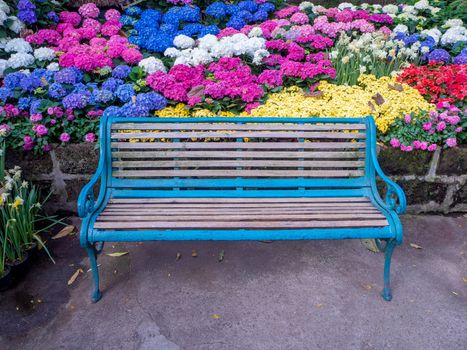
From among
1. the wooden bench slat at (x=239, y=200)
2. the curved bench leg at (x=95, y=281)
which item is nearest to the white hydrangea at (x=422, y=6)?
the wooden bench slat at (x=239, y=200)

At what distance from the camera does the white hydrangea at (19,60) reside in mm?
3551

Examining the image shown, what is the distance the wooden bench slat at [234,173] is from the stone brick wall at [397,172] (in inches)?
23.0

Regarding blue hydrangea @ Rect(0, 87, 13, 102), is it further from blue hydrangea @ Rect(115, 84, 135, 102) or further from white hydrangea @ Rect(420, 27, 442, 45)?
white hydrangea @ Rect(420, 27, 442, 45)

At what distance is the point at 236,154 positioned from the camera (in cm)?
259

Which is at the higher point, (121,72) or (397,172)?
(121,72)

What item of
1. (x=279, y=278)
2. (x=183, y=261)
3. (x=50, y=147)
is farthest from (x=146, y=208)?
(x=50, y=147)

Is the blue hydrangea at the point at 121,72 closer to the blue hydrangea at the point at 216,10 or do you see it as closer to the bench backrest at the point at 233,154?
the bench backrest at the point at 233,154

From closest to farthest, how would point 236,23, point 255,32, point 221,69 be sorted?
point 221,69
point 255,32
point 236,23

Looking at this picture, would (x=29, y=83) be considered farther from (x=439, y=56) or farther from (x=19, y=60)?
(x=439, y=56)

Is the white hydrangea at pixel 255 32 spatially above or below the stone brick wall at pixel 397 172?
above

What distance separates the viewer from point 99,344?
6.64ft

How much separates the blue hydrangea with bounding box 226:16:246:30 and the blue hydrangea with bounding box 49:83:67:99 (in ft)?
7.48

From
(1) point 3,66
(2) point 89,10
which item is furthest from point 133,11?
(1) point 3,66

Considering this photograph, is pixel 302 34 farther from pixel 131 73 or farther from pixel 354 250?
pixel 354 250
